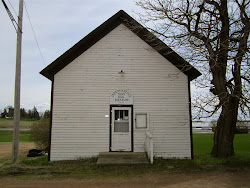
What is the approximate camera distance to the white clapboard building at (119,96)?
35.9 ft

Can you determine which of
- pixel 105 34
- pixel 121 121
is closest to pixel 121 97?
pixel 121 121

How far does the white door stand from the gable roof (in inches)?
128

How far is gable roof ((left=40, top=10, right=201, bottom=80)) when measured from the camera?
11.1 metres

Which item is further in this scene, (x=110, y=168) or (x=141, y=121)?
(x=141, y=121)

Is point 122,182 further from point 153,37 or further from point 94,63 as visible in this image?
point 153,37

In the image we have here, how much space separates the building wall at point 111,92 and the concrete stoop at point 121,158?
592mm

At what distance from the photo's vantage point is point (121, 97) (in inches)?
440

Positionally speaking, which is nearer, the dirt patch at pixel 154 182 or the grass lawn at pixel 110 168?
the dirt patch at pixel 154 182

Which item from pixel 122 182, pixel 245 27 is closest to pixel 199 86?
pixel 245 27

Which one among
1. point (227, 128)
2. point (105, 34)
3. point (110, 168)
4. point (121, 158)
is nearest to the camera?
point (110, 168)

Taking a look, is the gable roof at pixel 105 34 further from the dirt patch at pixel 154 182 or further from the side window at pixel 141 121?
the dirt patch at pixel 154 182

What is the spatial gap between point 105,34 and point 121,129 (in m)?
4.79

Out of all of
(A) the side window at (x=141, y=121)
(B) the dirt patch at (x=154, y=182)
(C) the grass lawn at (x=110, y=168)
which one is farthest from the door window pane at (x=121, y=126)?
(B) the dirt patch at (x=154, y=182)

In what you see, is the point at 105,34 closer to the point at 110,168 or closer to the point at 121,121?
the point at 121,121
